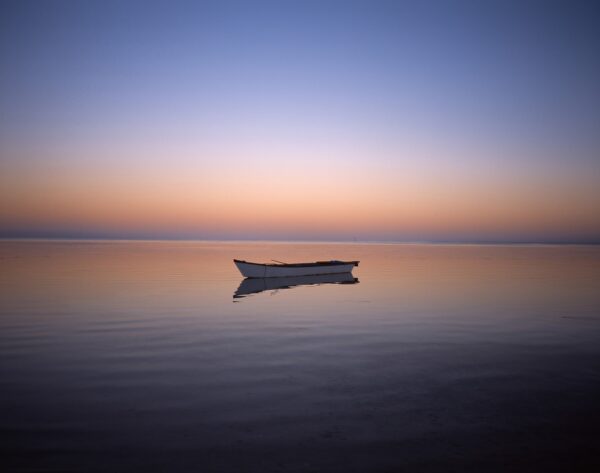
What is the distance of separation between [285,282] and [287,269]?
314 cm

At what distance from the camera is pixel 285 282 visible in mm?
46281

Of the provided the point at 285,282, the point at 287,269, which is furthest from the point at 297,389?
the point at 287,269

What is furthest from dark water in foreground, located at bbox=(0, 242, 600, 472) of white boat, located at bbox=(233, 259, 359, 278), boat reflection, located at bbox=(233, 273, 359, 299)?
white boat, located at bbox=(233, 259, 359, 278)

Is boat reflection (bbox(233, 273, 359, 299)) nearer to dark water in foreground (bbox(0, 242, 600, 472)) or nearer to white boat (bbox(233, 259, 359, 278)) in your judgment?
white boat (bbox(233, 259, 359, 278))

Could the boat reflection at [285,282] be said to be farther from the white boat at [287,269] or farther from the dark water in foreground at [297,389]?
the dark water in foreground at [297,389]

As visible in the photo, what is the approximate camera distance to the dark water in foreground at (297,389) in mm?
8656

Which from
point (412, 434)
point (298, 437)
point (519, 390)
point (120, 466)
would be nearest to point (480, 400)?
point (519, 390)

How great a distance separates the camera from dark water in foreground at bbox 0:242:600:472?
866cm

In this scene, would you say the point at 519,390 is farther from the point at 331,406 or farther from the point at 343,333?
the point at 343,333

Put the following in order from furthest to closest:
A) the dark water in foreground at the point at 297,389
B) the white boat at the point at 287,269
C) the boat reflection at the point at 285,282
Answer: the white boat at the point at 287,269 < the boat reflection at the point at 285,282 < the dark water in foreground at the point at 297,389

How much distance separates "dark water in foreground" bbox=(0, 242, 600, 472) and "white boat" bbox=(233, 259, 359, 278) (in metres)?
19.7

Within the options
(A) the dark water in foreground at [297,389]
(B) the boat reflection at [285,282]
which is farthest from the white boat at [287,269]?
→ (A) the dark water in foreground at [297,389]

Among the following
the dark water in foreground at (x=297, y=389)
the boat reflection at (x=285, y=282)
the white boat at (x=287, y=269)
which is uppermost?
the white boat at (x=287, y=269)

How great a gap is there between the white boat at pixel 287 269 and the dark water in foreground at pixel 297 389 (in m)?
19.7
